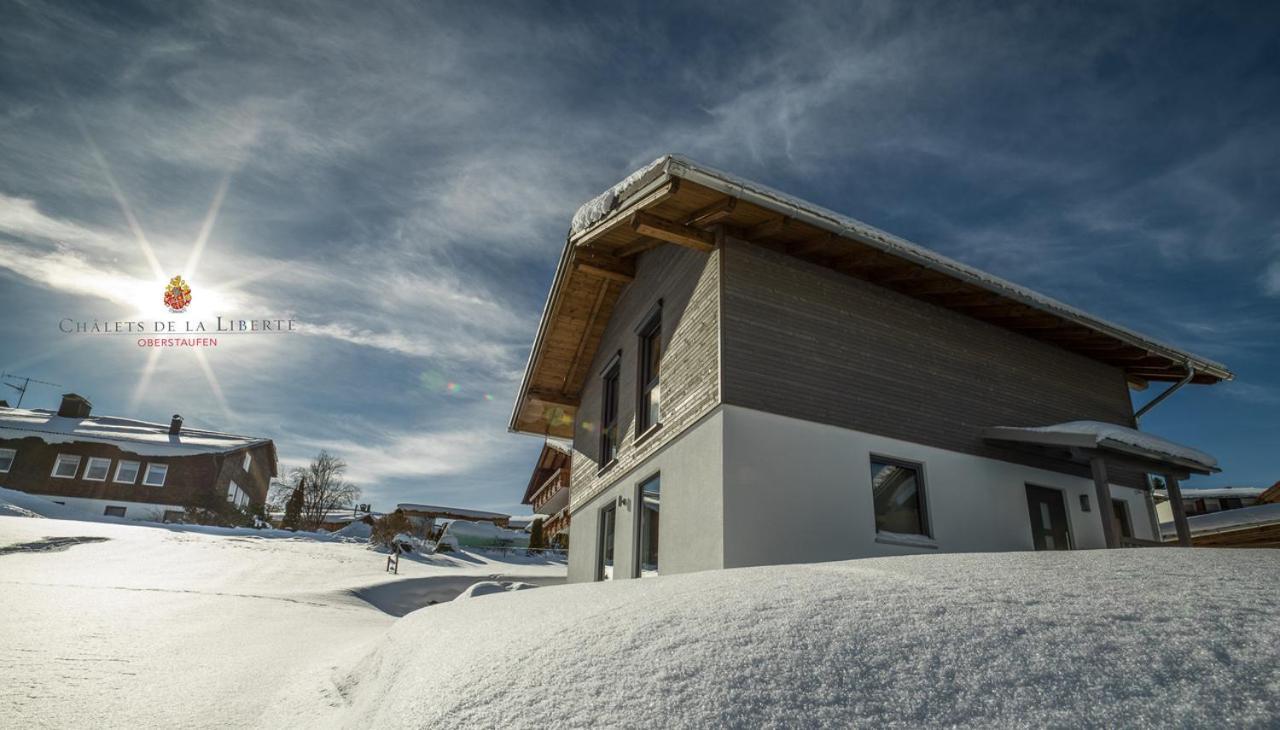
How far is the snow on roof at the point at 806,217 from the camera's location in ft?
24.1

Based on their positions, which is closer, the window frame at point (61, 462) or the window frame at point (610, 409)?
the window frame at point (610, 409)

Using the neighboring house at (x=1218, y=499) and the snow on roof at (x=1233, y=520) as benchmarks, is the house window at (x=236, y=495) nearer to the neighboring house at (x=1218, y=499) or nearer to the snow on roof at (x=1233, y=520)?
the snow on roof at (x=1233, y=520)

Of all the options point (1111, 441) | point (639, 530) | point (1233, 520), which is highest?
point (1111, 441)

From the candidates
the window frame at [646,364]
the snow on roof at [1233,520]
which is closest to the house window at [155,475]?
the window frame at [646,364]

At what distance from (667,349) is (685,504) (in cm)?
265

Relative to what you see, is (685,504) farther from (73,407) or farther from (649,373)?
(73,407)

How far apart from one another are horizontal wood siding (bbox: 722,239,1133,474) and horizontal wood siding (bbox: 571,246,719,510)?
456 mm

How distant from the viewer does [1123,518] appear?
11.2 meters

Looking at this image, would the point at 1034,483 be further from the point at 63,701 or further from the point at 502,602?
the point at 63,701

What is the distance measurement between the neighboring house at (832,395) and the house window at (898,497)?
0.09ft

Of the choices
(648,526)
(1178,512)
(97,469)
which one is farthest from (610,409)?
(97,469)

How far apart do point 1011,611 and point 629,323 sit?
9.93 metres

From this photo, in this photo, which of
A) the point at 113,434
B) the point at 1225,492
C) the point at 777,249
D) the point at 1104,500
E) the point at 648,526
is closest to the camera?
the point at 1104,500

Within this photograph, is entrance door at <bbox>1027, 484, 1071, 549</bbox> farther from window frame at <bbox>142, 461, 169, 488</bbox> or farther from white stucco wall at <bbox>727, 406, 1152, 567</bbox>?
window frame at <bbox>142, 461, 169, 488</bbox>
